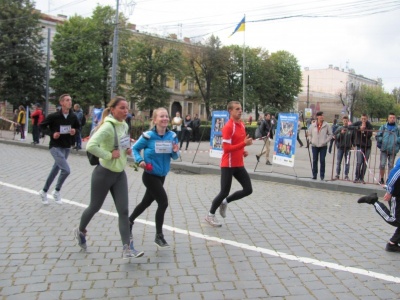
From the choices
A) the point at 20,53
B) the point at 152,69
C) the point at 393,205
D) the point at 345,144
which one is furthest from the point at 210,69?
the point at 393,205

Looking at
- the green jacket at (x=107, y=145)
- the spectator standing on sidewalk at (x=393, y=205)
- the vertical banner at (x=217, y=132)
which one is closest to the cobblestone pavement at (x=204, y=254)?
the spectator standing on sidewalk at (x=393, y=205)

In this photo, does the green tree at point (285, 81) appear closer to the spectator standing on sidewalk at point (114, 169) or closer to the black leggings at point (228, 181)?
the black leggings at point (228, 181)

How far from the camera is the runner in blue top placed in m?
5.08

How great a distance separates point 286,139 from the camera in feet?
38.5

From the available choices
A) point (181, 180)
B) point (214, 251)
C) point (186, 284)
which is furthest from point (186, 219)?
point (181, 180)

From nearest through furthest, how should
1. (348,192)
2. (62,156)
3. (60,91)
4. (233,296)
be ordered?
(233,296) → (62,156) → (348,192) → (60,91)

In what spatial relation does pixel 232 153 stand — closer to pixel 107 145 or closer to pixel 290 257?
pixel 290 257

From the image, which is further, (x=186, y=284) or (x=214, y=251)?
(x=214, y=251)

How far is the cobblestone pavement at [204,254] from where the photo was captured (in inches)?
157

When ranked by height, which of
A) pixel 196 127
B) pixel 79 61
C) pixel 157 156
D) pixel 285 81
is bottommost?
pixel 196 127

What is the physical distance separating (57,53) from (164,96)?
14771mm

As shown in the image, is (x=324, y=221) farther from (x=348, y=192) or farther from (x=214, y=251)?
(x=348, y=192)

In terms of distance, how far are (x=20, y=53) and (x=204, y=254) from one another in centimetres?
4315

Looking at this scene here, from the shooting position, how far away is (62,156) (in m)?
7.62
